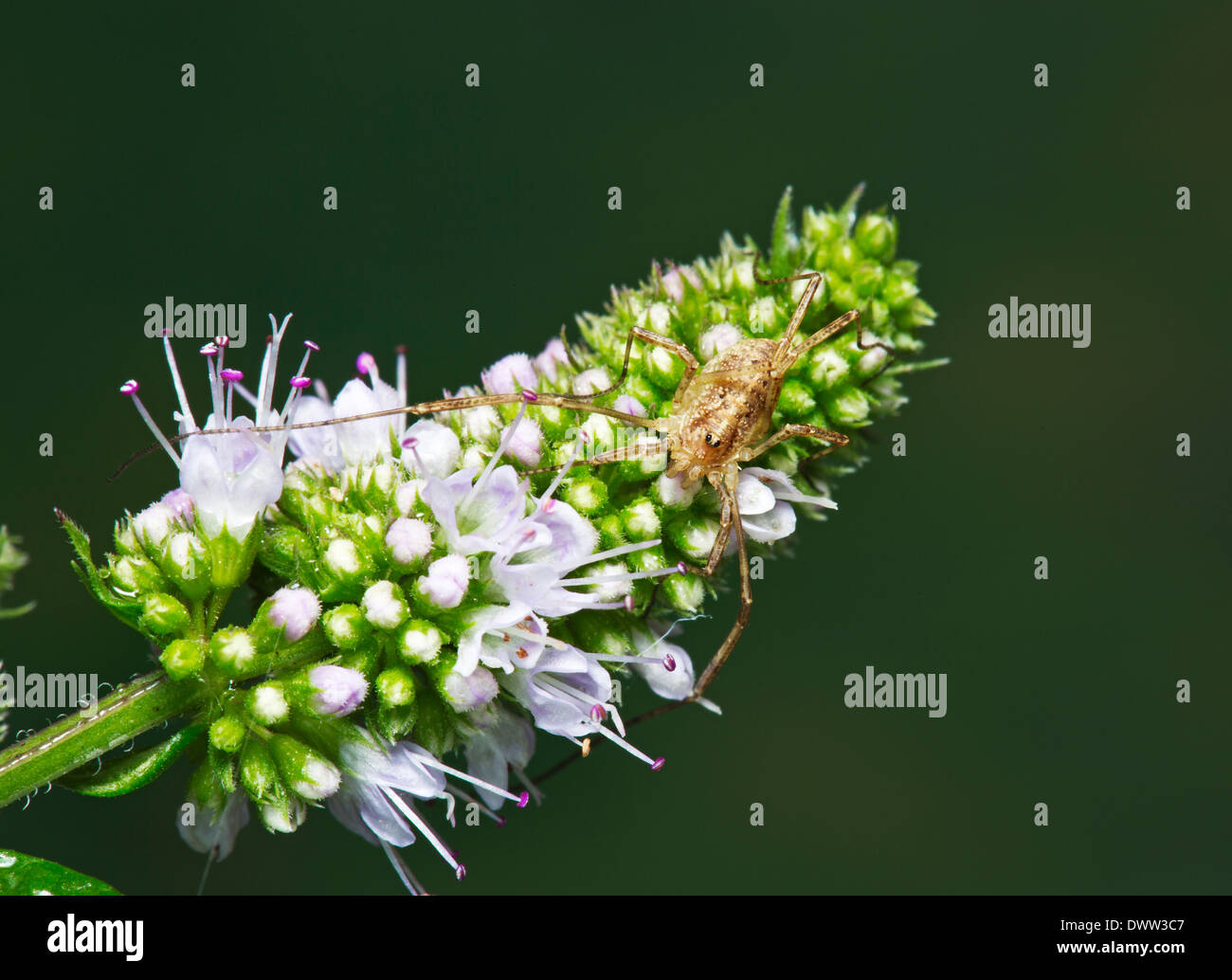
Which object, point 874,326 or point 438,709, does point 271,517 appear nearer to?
point 438,709

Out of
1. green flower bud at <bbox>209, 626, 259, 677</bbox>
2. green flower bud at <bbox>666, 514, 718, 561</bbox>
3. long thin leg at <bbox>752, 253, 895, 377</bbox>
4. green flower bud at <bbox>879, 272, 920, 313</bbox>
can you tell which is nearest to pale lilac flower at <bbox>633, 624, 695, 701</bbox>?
green flower bud at <bbox>666, 514, 718, 561</bbox>

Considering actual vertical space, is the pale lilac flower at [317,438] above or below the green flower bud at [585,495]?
above

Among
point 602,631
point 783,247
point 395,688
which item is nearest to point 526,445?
point 602,631

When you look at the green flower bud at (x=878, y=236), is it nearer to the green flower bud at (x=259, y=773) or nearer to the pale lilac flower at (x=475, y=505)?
the pale lilac flower at (x=475, y=505)

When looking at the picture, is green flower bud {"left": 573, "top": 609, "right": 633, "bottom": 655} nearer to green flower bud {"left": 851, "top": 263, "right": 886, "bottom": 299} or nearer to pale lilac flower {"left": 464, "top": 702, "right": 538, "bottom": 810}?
pale lilac flower {"left": 464, "top": 702, "right": 538, "bottom": 810}

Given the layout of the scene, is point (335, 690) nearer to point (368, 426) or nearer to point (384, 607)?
→ point (384, 607)

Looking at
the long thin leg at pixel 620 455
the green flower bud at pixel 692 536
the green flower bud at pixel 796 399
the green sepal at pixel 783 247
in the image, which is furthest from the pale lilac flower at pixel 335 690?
the green sepal at pixel 783 247
